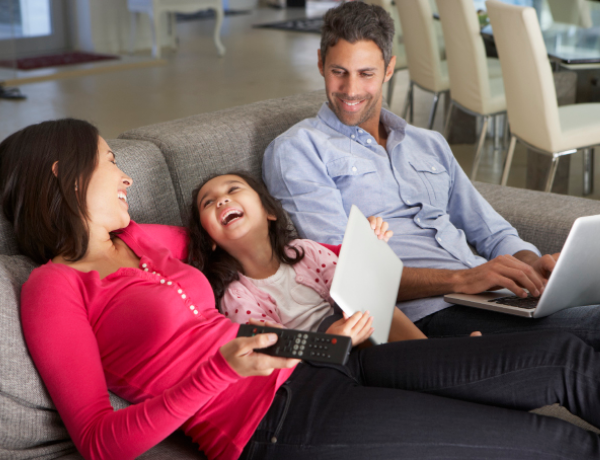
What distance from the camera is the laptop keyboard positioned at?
56.2 inches

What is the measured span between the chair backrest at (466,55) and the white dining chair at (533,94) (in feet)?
0.99

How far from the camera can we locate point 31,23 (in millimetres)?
7129

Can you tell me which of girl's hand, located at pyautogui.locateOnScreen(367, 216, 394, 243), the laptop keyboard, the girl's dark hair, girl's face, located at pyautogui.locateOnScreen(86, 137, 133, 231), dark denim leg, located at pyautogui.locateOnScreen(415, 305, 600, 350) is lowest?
dark denim leg, located at pyautogui.locateOnScreen(415, 305, 600, 350)

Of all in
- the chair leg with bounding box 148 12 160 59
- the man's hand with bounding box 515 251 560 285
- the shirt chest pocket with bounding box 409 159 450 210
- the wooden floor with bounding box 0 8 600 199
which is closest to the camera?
the man's hand with bounding box 515 251 560 285

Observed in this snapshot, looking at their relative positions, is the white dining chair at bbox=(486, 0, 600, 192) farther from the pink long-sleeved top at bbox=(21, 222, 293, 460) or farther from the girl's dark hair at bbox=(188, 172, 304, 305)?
the pink long-sleeved top at bbox=(21, 222, 293, 460)

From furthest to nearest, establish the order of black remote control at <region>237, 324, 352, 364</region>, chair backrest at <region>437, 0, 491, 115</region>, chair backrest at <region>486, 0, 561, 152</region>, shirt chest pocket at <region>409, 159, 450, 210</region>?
chair backrest at <region>437, 0, 491, 115</region> → chair backrest at <region>486, 0, 561, 152</region> → shirt chest pocket at <region>409, 159, 450, 210</region> → black remote control at <region>237, 324, 352, 364</region>

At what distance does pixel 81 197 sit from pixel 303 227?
0.58 m

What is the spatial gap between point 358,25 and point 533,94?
1359mm

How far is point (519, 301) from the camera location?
4.84ft

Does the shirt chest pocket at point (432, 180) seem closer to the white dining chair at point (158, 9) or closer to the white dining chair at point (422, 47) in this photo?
the white dining chair at point (422, 47)

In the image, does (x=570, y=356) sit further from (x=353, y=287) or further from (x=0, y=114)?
(x=0, y=114)

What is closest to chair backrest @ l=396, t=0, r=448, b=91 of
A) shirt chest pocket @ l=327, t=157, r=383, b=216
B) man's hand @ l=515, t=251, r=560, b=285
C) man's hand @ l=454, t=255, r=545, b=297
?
shirt chest pocket @ l=327, t=157, r=383, b=216

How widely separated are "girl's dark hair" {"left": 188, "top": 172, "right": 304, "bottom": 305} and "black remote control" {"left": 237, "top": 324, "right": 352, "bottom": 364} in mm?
485

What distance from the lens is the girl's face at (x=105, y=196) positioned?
1.28m
